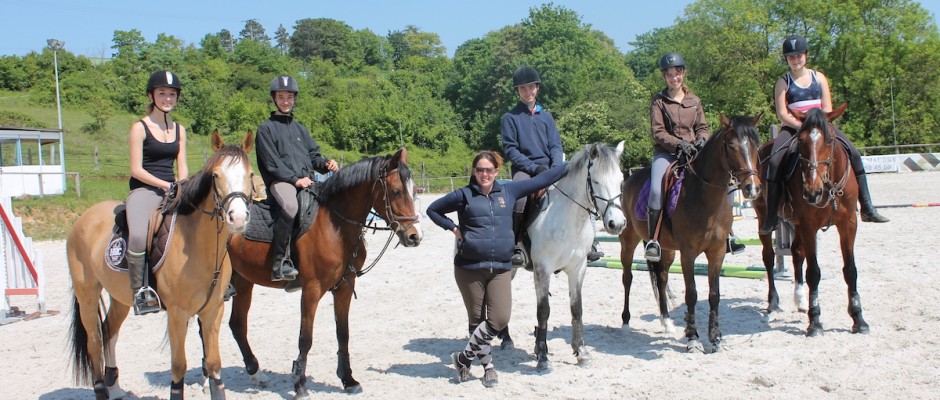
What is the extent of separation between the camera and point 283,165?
6230 millimetres

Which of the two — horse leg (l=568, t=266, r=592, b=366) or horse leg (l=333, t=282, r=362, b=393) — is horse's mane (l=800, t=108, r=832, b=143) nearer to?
horse leg (l=568, t=266, r=592, b=366)

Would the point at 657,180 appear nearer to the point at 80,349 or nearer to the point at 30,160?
the point at 80,349

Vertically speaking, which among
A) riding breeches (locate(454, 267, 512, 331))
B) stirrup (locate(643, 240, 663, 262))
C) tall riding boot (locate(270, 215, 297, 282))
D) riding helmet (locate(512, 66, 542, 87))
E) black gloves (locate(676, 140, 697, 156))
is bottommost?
riding breeches (locate(454, 267, 512, 331))

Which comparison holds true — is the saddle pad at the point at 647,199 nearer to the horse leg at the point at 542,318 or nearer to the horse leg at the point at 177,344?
the horse leg at the point at 542,318

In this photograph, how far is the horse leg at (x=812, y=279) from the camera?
7039 mm

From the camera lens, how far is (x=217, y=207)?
4.84 meters

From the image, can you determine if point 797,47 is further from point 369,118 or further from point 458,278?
point 369,118

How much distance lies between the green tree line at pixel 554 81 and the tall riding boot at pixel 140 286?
41.3 m

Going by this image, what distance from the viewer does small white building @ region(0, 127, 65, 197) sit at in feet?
86.1

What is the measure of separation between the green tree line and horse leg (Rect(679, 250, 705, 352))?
37.8 meters

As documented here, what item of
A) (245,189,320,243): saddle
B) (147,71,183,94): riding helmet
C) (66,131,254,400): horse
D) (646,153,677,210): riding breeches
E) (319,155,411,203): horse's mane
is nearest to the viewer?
(66,131,254,400): horse

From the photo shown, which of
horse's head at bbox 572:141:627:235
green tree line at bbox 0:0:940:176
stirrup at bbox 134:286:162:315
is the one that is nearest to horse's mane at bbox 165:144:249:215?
stirrup at bbox 134:286:162:315

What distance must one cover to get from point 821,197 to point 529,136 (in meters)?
2.89

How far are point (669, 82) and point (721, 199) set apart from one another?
151 centimetres
